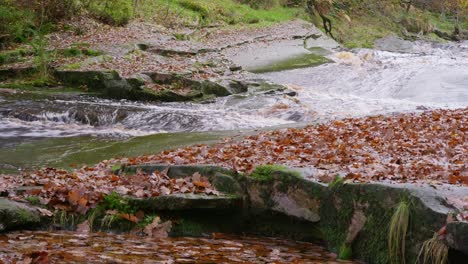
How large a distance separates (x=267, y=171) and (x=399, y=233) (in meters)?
1.77

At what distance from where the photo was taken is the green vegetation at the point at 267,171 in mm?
5400

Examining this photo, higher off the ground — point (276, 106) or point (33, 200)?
point (33, 200)

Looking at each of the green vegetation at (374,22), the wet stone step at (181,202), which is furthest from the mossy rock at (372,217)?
the green vegetation at (374,22)

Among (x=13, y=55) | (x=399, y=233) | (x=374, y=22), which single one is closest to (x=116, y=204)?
(x=399, y=233)

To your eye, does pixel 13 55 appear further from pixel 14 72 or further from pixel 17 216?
pixel 17 216

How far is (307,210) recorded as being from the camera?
507 cm

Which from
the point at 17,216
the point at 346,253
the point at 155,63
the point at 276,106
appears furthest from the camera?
the point at 155,63

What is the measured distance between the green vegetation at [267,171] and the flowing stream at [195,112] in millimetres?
4531

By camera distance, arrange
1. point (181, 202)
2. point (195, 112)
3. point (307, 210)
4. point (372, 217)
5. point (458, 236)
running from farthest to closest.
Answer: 1. point (195, 112)
2. point (181, 202)
3. point (307, 210)
4. point (372, 217)
5. point (458, 236)

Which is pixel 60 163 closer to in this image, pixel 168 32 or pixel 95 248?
pixel 95 248

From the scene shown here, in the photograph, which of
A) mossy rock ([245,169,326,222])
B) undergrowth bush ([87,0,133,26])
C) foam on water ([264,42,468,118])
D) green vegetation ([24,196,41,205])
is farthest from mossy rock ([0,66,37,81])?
mossy rock ([245,169,326,222])

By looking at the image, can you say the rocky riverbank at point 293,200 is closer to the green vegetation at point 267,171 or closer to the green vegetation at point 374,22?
the green vegetation at point 267,171

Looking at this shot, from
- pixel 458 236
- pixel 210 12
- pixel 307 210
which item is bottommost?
pixel 307 210

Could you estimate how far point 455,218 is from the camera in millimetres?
3764
